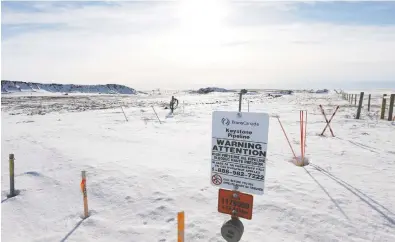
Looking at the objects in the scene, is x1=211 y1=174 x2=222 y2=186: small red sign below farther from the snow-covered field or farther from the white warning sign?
the snow-covered field

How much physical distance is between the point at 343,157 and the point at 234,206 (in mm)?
7724

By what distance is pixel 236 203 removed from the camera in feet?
11.9

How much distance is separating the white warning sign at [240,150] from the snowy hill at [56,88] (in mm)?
102563

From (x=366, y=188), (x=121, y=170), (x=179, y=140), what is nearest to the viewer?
(x=366, y=188)

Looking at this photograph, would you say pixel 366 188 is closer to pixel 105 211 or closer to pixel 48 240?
pixel 105 211

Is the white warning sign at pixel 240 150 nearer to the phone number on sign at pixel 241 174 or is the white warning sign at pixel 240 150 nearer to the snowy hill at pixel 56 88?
the phone number on sign at pixel 241 174

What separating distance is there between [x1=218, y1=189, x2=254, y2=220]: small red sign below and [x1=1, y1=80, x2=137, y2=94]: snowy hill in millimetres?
102596

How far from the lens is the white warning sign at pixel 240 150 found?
3354 mm

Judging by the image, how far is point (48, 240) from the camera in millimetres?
5465

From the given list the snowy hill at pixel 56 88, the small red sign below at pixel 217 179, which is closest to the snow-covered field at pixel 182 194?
the small red sign below at pixel 217 179

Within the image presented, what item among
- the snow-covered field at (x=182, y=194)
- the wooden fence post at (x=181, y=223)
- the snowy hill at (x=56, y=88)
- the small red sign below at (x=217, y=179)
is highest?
the snowy hill at (x=56, y=88)

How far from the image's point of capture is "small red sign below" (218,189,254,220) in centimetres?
354

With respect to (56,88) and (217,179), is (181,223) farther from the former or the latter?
(56,88)

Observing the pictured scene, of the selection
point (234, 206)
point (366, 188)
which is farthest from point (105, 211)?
point (366, 188)
